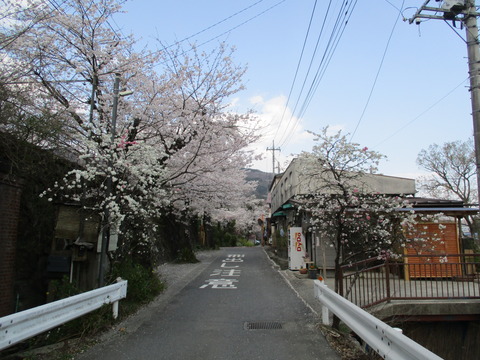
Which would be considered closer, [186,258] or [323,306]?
[323,306]

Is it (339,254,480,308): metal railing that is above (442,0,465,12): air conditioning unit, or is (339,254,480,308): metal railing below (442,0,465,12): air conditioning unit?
below

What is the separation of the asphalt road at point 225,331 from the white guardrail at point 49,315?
0.68 m

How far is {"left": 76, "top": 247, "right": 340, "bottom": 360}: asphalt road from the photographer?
17.0ft

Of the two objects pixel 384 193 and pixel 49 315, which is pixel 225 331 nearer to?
pixel 49 315

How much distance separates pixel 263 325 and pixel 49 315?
3913mm

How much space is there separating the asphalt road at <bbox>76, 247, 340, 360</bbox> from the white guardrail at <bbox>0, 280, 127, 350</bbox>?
0.68 metres

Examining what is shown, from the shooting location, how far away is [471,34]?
7453mm

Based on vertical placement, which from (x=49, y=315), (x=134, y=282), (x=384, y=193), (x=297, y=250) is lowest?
(x=134, y=282)

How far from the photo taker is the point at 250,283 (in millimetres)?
12250

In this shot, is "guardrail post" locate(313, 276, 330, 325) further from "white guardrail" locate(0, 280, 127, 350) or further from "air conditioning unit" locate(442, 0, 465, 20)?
"air conditioning unit" locate(442, 0, 465, 20)

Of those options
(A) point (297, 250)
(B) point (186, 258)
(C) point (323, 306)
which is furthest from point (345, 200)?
(B) point (186, 258)

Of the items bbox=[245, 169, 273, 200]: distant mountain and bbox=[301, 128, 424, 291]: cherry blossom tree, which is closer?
bbox=[301, 128, 424, 291]: cherry blossom tree

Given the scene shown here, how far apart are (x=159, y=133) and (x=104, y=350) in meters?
6.98

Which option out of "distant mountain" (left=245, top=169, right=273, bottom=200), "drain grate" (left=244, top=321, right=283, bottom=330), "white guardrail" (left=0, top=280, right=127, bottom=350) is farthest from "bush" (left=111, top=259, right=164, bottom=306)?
"distant mountain" (left=245, top=169, right=273, bottom=200)
